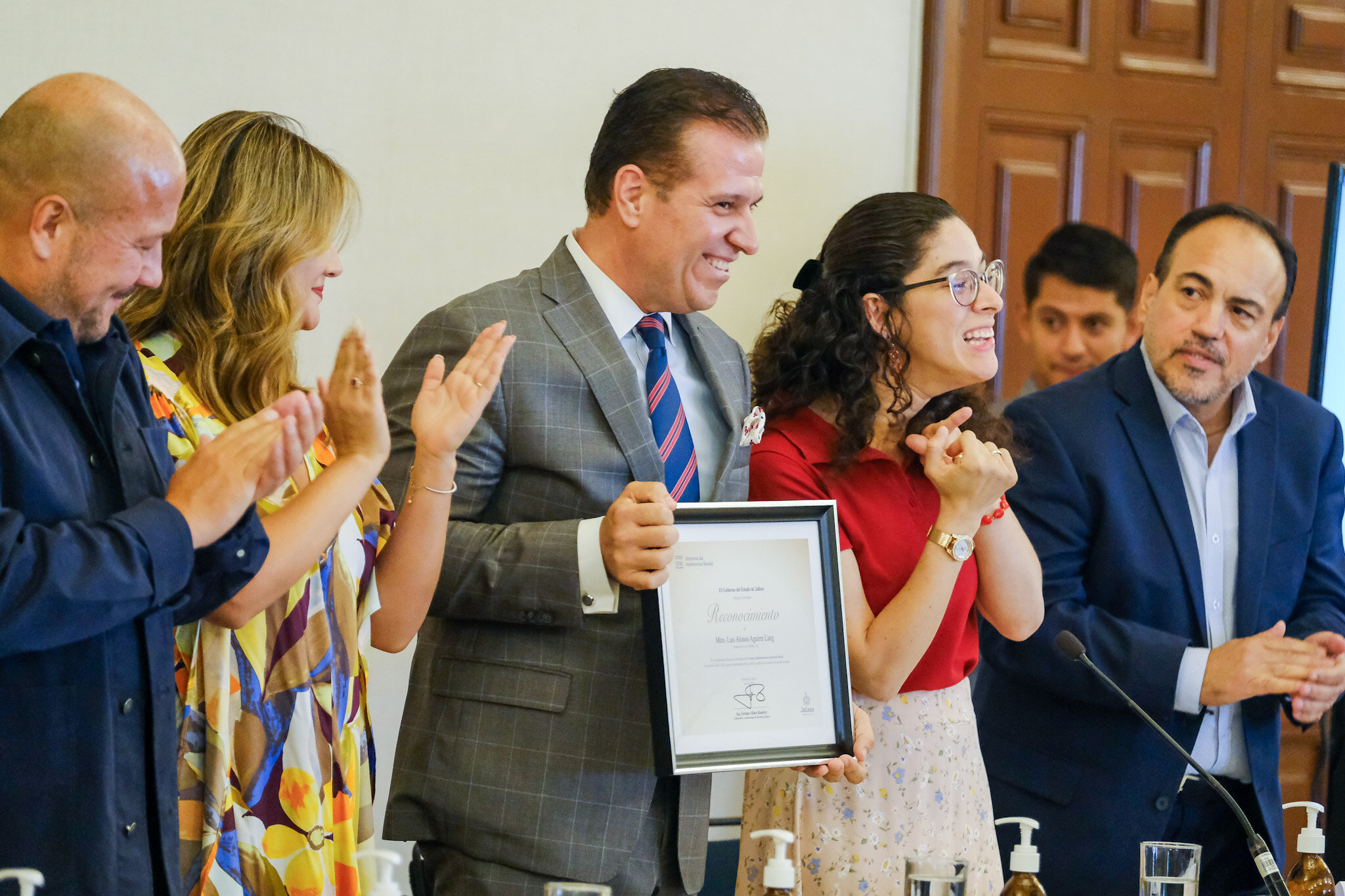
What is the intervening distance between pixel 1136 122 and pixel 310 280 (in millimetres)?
2948

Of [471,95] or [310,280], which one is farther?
[471,95]

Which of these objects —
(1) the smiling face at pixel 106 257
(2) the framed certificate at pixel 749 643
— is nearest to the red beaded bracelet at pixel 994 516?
(2) the framed certificate at pixel 749 643

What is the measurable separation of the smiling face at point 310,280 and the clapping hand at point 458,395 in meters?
0.19

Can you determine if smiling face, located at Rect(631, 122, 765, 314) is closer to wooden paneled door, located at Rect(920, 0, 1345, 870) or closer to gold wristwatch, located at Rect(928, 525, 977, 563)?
gold wristwatch, located at Rect(928, 525, 977, 563)

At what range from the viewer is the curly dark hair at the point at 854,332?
221cm

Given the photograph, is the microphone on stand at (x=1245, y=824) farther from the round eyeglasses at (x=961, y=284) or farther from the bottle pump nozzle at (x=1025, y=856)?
the round eyeglasses at (x=961, y=284)

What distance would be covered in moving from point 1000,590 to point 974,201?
73.4 inches

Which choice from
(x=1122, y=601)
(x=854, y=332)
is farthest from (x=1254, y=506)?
(x=854, y=332)

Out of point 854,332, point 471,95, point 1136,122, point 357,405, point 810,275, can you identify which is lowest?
point 357,405

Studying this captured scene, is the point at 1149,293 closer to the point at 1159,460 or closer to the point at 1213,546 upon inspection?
the point at 1159,460

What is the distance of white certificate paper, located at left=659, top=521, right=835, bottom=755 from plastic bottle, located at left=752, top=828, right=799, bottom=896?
0.38 m

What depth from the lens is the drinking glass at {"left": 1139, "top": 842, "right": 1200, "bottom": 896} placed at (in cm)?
161

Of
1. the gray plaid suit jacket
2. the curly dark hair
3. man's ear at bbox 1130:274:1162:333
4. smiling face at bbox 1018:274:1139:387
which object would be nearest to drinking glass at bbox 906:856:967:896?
the gray plaid suit jacket

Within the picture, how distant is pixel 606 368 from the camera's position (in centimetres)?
188
